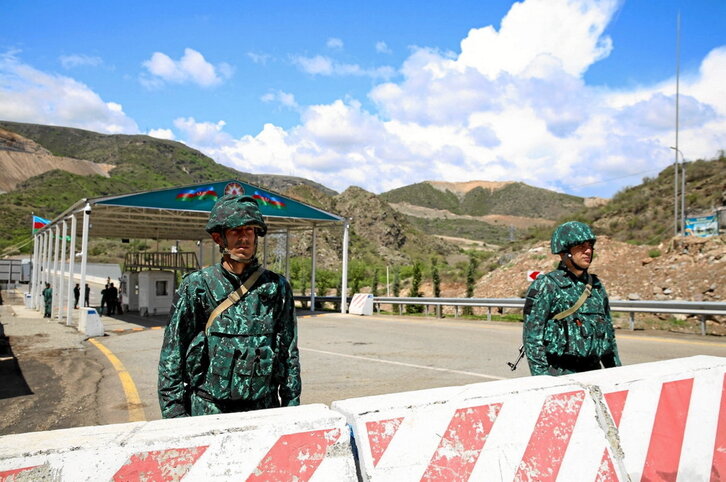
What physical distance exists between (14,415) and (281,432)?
598 cm

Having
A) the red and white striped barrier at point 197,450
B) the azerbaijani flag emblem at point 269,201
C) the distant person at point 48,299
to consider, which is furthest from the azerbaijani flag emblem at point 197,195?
the red and white striped barrier at point 197,450

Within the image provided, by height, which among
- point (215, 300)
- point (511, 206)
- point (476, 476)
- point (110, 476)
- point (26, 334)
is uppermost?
point (511, 206)

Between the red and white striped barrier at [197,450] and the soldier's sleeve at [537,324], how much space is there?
6.11 feet

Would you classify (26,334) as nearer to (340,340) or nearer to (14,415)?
(340,340)

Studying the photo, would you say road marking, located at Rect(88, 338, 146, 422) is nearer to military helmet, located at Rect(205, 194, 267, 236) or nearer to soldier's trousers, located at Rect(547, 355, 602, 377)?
military helmet, located at Rect(205, 194, 267, 236)

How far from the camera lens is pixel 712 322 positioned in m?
14.0

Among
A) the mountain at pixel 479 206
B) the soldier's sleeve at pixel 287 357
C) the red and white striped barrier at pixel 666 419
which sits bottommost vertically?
the red and white striped barrier at pixel 666 419

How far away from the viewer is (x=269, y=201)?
2098cm

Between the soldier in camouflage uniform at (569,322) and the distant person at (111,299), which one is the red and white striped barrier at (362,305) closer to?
the distant person at (111,299)

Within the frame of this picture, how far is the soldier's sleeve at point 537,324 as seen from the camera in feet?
11.7

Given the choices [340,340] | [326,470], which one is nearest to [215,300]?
[326,470]

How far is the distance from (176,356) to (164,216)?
69.0ft

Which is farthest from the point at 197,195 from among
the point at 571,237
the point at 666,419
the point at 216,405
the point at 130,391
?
the point at 666,419

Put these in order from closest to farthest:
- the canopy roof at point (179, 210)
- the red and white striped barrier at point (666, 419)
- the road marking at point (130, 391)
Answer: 1. the red and white striped barrier at point (666, 419)
2. the road marking at point (130, 391)
3. the canopy roof at point (179, 210)
